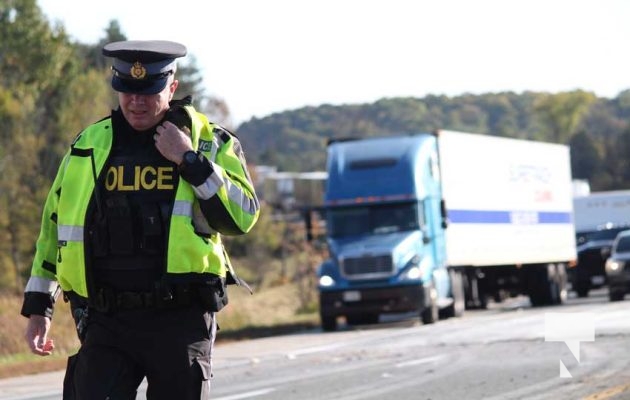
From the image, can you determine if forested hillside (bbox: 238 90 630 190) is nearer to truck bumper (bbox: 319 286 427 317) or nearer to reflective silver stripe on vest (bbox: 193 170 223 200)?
truck bumper (bbox: 319 286 427 317)

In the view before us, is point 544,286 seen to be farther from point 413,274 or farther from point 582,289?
point 413,274

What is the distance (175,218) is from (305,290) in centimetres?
3428

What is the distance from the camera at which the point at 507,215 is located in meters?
35.4

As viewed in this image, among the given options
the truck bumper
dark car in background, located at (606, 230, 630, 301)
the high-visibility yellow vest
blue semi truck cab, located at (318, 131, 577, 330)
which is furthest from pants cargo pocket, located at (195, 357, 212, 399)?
dark car in background, located at (606, 230, 630, 301)

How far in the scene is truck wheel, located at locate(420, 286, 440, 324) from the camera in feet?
91.9

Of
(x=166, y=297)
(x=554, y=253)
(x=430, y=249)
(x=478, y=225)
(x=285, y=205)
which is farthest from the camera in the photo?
(x=285, y=205)

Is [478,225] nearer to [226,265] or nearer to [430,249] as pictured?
[430,249]

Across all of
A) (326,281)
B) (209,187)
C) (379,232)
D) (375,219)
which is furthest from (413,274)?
(209,187)

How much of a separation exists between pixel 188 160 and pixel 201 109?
76487 mm

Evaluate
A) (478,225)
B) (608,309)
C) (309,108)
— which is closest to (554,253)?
(478,225)

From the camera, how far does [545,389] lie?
→ 512 inches

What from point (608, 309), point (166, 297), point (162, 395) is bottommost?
point (608, 309)

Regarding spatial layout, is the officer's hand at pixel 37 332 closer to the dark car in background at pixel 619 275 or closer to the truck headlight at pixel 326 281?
the truck headlight at pixel 326 281

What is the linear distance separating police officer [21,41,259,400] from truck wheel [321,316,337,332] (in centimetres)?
2255
